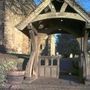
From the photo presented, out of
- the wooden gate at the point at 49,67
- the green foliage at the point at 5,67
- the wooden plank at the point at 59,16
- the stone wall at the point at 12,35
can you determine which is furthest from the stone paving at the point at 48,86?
the stone wall at the point at 12,35

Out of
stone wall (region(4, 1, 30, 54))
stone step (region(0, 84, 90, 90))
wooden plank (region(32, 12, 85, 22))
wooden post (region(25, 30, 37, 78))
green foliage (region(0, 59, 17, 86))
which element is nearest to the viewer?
stone step (region(0, 84, 90, 90))

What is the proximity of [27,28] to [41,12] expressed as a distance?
887mm

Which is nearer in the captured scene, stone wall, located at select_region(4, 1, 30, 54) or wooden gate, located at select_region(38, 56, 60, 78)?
wooden gate, located at select_region(38, 56, 60, 78)

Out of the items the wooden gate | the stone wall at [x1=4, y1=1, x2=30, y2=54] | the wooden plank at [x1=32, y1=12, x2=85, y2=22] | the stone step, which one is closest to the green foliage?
the stone step

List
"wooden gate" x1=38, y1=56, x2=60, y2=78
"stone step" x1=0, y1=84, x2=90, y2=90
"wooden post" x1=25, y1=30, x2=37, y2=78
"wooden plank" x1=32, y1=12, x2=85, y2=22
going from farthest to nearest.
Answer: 1. "wooden gate" x1=38, y1=56, x2=60, y2=78
2. "wooden post" x1=25, y1=30, x2=37, y2=78
3. "wooden plank" x1=32, y1=12, x2=85, y2=22
4. "stone step" x1=0, y1=84, x2=90, y2=90

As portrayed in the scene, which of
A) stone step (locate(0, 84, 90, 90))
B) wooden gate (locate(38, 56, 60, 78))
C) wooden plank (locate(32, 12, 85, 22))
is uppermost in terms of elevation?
wooden plank (locate(32, 12, 85, 22))

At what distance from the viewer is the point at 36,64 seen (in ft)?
60.0

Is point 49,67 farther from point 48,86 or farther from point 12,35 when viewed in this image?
point 12,35

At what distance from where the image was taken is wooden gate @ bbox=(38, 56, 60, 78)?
18.5 metres

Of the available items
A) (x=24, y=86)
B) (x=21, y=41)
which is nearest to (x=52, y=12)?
(x=24, y=86)

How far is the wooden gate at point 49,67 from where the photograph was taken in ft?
60.7

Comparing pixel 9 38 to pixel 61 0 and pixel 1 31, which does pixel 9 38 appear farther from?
pixel 61 0

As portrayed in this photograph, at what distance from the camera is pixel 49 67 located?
18.5 m

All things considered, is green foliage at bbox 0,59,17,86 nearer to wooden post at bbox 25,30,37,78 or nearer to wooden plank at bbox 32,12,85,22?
wooden post at bbox 25,30,37,78
